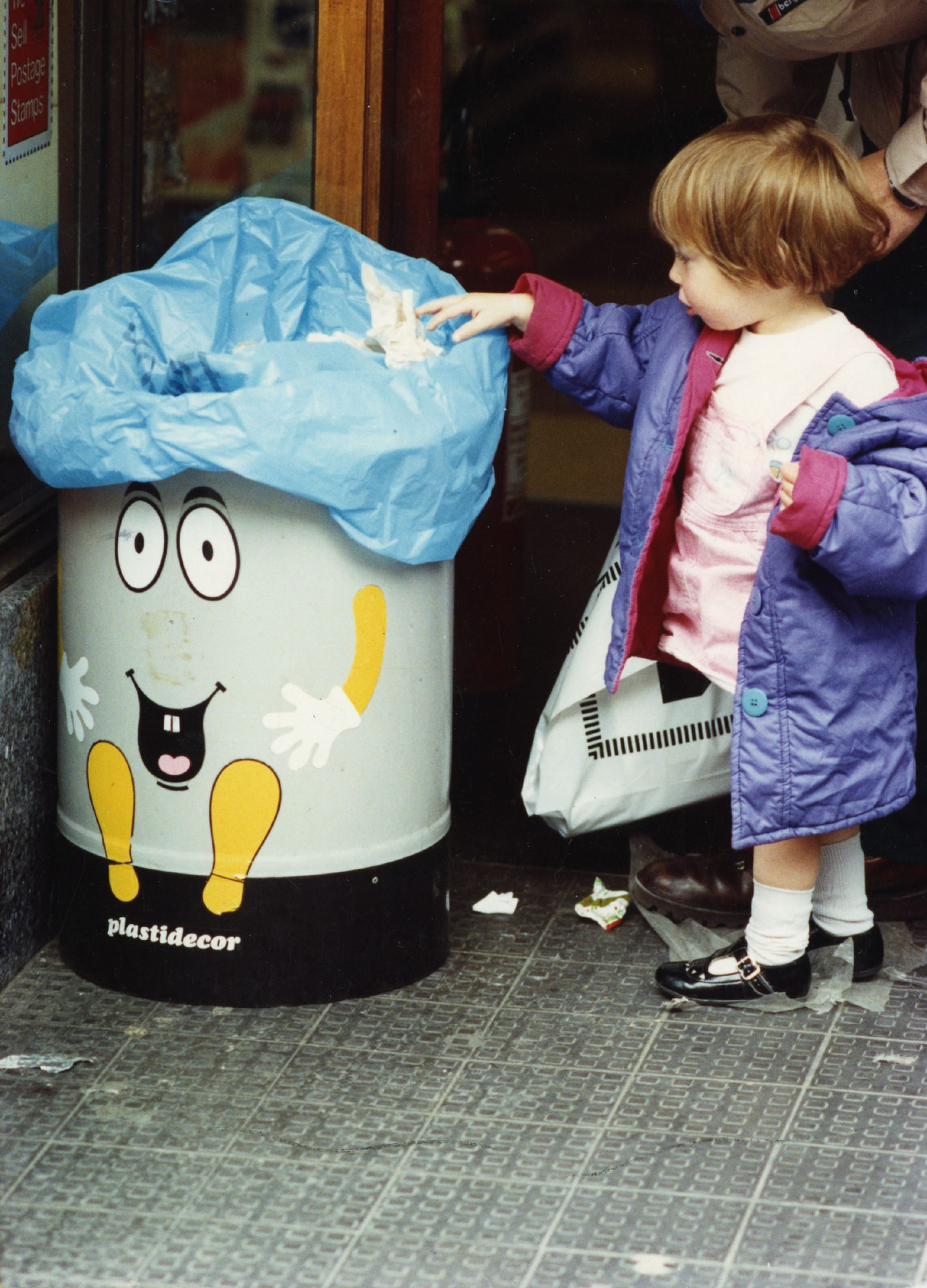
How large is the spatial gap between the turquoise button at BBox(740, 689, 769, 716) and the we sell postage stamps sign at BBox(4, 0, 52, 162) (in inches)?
57.6

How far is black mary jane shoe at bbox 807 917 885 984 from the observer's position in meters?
2.84

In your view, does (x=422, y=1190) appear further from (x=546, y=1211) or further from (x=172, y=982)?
(x=172, y=982)

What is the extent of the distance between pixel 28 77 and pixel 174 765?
1180mm

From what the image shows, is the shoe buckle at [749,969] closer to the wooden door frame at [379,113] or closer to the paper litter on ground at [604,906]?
the paper litter on ground at [604,906]

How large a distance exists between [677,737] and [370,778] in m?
0.63

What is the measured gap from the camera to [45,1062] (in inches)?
99.3

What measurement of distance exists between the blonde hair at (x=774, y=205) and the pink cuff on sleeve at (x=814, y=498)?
328 millimetres

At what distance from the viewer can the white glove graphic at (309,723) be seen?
255cm

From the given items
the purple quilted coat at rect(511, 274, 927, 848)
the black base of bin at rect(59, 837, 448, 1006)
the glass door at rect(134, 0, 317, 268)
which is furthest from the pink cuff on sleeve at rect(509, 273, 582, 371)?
the black base of bin at rect(59, 837, 448, 1006)

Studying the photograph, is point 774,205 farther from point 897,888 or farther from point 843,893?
point 897,888

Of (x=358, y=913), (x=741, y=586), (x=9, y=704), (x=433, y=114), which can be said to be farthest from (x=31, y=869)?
(x=433, y=114)

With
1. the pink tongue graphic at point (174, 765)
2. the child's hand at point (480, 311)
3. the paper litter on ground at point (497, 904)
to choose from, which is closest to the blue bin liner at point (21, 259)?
the child's hand at point (480, 311)

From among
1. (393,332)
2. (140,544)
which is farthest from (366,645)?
(393,332)

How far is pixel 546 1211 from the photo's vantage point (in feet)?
7.19
